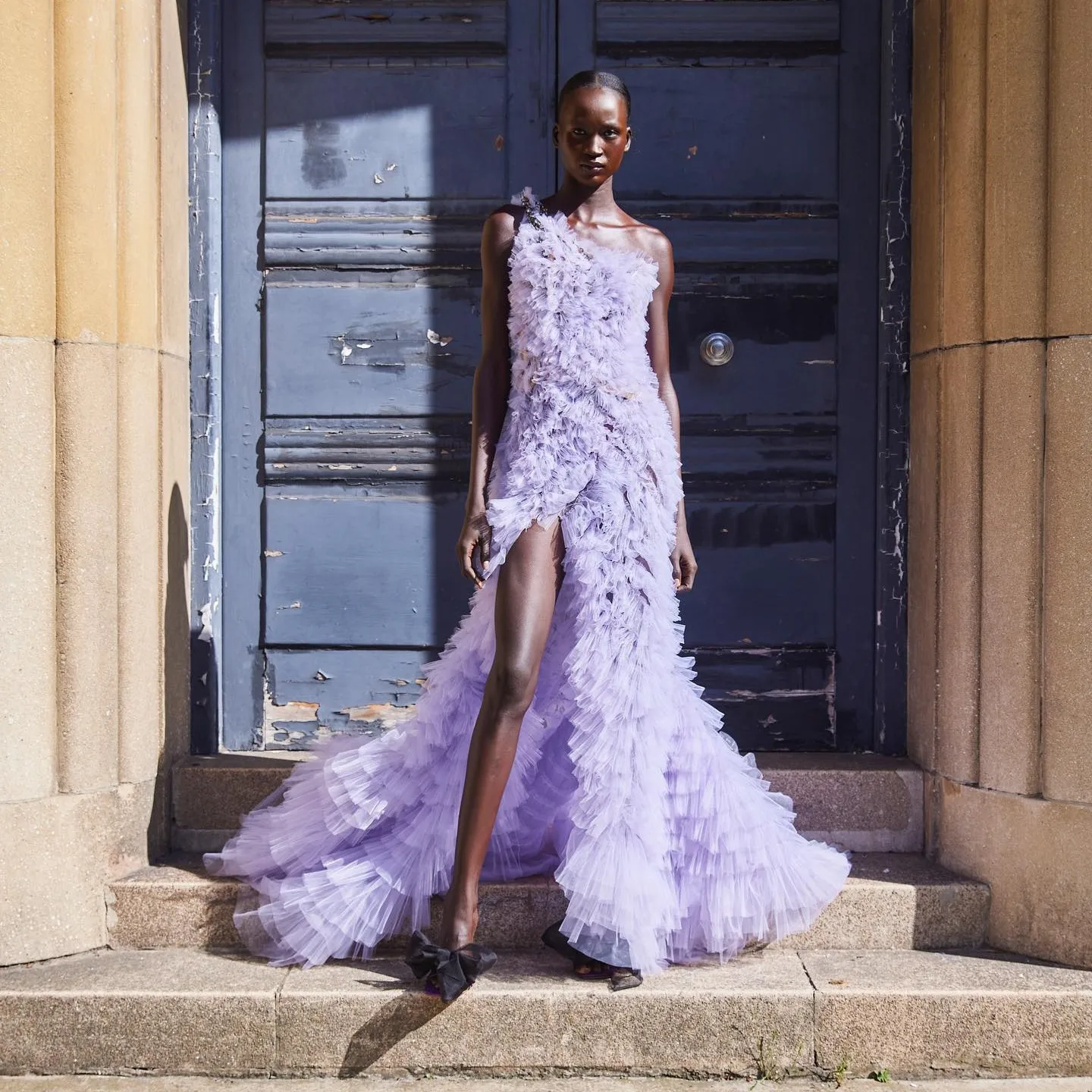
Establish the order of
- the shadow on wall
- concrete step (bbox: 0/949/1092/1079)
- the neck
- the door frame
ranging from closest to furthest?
concrete step (bbox: 0/949/1092/1079) < the neck < the shadow on wall < the door frame

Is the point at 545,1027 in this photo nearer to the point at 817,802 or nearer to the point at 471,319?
the point at 817,802

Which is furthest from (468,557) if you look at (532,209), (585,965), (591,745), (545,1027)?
(545,1027)

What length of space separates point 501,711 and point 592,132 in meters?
1.58

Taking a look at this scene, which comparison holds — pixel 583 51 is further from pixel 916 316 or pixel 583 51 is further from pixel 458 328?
pixel 916 316

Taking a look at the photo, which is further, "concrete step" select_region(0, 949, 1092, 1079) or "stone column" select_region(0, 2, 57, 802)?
"stone column" select_region(0, 2, 57, 802)

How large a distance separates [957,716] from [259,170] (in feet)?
10.1

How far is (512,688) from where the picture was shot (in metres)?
3.42

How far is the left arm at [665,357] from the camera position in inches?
146

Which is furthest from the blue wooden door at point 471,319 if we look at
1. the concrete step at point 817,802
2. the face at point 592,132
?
the face at point 592,132

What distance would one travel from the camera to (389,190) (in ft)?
15.3

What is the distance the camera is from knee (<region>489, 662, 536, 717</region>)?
3418 millimetres

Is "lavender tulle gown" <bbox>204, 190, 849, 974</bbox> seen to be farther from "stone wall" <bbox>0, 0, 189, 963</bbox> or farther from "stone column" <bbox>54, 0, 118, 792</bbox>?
"stone column" <bbox>54, 0, 118, 792</bbox>

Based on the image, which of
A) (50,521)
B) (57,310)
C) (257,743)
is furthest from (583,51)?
(257,743)

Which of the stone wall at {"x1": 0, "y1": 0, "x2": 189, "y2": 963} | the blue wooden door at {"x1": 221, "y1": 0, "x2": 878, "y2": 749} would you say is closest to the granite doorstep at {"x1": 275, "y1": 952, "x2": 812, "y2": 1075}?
the stone wall at {"x1": 0, "y1": 0, "x2": 189, "y2": 963}
